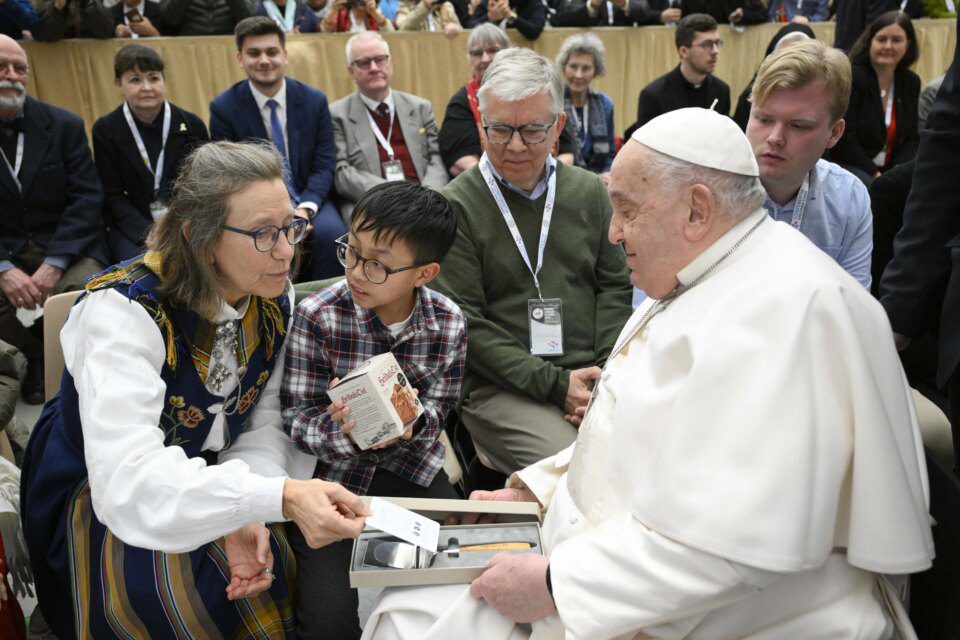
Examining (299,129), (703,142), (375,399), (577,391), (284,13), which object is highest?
(284,13)

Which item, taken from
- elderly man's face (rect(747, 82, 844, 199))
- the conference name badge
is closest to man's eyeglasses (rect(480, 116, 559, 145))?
the conference name badge

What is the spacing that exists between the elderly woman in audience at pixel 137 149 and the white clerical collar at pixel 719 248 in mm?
4157

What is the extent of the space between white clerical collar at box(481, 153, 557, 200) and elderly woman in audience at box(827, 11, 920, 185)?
10.8 feet

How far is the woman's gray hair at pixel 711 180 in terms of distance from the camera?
170 centimetres

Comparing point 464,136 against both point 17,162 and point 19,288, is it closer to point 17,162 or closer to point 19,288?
point 17,162

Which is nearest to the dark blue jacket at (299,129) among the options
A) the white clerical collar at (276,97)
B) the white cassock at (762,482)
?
the white clerical collar at (276,97)

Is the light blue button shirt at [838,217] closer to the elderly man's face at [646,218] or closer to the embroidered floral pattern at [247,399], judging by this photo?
the elderly man's face at [646,218]

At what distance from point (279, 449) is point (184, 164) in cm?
88

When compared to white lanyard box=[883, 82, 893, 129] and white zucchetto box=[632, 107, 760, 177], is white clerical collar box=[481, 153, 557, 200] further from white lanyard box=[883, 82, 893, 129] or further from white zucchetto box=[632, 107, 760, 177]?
white lanyard box=[883, 82, 893, 129]

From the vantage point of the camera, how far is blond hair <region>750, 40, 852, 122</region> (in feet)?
8.54

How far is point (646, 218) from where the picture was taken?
5.76 feet

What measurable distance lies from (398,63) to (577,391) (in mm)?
5549

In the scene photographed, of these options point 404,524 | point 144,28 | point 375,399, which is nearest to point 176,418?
point 375,399

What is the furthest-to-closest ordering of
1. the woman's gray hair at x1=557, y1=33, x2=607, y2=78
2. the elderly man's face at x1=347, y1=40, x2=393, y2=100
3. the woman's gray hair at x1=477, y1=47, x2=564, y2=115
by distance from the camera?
1. the woman's gray hair at x1=557, y1=33, x2=607, y2=78
2. the elderly man's face at x1=347, y1=40, x2=393, y2=100
3. the woman's gray hair at x1=477, y1=47, x2=564, y2=115
